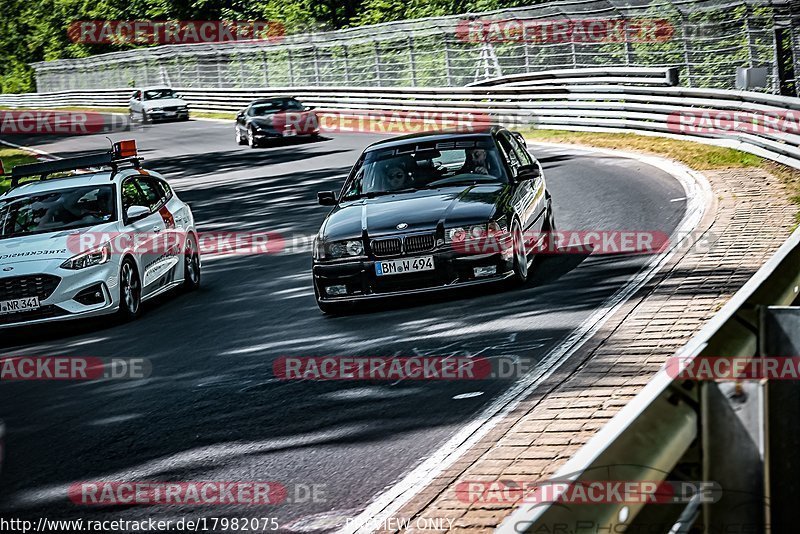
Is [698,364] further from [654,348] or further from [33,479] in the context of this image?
[654,348]

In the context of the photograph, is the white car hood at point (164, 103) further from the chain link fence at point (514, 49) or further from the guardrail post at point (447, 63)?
the guardrail post at point (447, 63)

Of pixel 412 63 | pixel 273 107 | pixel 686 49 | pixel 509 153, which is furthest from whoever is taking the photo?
pixel 412 63

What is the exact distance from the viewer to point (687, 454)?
317cm

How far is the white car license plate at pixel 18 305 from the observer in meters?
11.8

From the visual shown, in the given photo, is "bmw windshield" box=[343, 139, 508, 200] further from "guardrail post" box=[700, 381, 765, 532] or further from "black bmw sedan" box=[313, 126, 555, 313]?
"guardrail post" box=[700, 381, 765, 532]

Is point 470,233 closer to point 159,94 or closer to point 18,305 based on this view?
point 18,305

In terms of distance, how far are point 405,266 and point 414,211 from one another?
60 cm

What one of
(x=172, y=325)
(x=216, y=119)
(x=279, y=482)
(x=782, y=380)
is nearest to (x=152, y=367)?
(x=172, y=325)

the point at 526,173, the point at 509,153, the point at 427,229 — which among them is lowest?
the point at 427,229

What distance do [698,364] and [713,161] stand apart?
17.3 meters

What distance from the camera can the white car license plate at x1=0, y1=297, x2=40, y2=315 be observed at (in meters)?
11.8

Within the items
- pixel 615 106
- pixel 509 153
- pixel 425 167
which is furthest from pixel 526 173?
pixel 615 106

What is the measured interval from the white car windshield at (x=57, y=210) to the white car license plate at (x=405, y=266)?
11.9 feet

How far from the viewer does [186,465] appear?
6.45m
